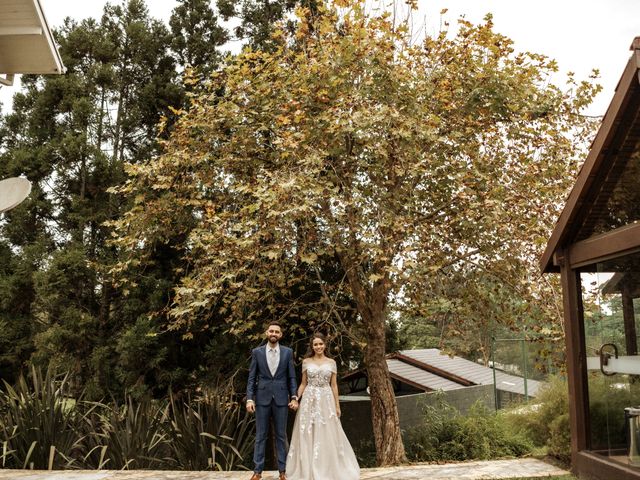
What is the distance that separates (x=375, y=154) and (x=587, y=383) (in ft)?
15.0

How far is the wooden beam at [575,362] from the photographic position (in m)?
6.64

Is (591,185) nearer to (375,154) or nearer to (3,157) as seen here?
(375,154)

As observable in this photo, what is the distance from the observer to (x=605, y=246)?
6266 mm

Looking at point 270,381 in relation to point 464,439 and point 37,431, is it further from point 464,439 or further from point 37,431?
point 464,439

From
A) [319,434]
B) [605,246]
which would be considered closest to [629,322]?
[605,246]

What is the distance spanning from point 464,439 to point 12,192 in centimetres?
923

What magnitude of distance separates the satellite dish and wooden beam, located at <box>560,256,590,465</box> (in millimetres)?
5674

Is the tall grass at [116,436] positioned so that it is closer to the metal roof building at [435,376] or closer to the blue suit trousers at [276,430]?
the blue suit trousers at [276,430]

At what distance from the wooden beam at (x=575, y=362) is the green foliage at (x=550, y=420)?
1.79 metres

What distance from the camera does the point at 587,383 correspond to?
6641 mm

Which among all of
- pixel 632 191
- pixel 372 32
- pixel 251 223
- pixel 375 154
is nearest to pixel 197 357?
pixel 251 223

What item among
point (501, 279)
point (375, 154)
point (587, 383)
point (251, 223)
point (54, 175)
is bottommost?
point (587, 383)

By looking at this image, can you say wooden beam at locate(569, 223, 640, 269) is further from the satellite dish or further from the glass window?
the satellite dish

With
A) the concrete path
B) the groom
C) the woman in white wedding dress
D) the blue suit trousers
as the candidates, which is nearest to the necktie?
the groom
